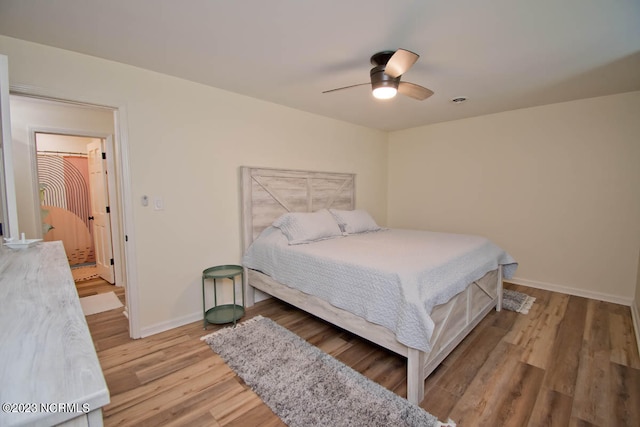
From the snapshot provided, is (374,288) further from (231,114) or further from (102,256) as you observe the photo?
(102,256)

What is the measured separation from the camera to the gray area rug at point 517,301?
3.17m

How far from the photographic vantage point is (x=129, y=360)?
2.31 meters

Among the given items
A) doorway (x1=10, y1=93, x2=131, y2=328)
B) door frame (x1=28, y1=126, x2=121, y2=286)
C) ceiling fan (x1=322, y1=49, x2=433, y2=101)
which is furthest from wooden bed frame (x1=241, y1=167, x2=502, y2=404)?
ceiling fan (x1=322, y1=49, x2=433, y2=101)

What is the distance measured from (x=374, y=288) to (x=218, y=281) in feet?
6.22

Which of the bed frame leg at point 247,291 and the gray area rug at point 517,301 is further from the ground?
the bed frame leg at point 247,291

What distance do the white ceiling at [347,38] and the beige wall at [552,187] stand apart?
576 mm

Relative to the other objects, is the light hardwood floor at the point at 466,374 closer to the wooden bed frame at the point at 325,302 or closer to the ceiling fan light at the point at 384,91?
the wooden bed frame at the point at 325,302

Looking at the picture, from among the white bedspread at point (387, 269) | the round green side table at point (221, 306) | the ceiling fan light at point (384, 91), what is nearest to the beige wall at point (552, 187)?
the white bedspread at point (387, 269)

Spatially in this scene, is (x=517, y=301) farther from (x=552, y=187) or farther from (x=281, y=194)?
(x=281, y=194)

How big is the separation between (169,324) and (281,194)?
183cm

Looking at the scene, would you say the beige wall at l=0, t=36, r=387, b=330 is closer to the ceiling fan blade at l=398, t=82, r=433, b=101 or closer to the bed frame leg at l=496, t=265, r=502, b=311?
the ceiling fan blade at l=398, t=82, r=433, b=101

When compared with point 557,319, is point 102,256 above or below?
above

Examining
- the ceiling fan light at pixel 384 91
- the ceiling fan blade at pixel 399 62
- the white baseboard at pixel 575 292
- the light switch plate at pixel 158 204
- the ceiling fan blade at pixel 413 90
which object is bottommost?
the white baseboard at pixel 575 292

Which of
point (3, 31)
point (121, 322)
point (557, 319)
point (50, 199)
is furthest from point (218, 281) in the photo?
point (50, 199)
